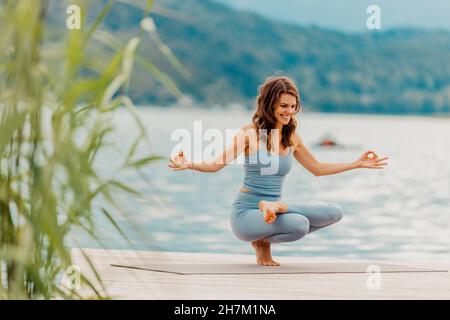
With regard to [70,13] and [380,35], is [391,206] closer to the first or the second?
[70,13]

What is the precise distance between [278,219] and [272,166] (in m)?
0.22

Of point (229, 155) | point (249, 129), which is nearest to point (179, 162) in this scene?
point (229, 155)

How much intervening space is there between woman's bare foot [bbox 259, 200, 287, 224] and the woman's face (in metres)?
0.33

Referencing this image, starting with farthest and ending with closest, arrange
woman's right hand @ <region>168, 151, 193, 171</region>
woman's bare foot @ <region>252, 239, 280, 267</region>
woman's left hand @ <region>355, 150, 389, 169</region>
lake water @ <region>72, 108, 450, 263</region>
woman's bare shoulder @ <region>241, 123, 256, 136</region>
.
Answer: lake water @ <region>72, 108, 450, 263</region> < woman's bare foot @ <region>252, 239, 280, 267</region> < woman's bare shoulder @ <region>241, 123, 256, 136</region> < woman's left hand @ <region>355, 150, 389, 169</region> < woman's right hand @ <region>168, 151, 193, 171</region>

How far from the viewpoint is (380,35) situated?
174ft

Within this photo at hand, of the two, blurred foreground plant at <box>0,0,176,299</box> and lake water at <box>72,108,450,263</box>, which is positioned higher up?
lake water at <box>72,108,450,263</box>

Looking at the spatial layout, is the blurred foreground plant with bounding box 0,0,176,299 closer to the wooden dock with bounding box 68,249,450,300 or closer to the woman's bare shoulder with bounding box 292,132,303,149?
the wooden dock with bounding box 68,249,450,300

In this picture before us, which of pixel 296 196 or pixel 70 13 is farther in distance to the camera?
pixel 296 196

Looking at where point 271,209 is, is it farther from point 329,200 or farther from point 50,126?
point 329,200

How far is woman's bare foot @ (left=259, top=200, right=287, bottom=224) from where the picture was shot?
146 inches

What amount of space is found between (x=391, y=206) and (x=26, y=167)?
13422mm

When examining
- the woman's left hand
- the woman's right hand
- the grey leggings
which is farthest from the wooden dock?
the woman's left hand
